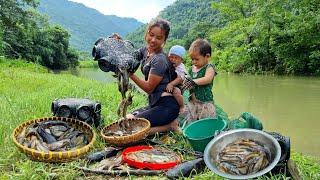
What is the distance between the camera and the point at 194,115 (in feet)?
14.9

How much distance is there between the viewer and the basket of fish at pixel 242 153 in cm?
266

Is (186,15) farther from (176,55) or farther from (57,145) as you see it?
(57,145)

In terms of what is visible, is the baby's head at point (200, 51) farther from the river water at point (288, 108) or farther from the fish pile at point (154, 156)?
the river water at point (288, 108)

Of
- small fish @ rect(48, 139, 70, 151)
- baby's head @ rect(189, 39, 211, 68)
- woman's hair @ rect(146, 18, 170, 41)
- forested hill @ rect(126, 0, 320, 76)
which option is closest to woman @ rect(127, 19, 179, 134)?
woman's hair @ rect(146, 18, 170, 41)

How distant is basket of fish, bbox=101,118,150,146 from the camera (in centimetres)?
352

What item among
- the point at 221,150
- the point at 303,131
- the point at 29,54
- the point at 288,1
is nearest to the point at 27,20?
the point at 29,54

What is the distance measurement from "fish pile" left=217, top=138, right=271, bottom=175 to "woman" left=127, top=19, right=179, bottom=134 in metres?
1.32

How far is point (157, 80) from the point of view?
3988 millimetres

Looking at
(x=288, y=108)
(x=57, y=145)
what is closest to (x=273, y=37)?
(x=288, y=108)

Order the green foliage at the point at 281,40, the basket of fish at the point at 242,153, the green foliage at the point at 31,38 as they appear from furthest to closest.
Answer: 1. the green foliage at the point at 31,38
2. the green foliage at the point at 281,40
3. the basket of fish at the point at 242,153

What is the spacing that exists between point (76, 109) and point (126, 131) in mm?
489

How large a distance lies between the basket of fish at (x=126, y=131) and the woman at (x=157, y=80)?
208 mm

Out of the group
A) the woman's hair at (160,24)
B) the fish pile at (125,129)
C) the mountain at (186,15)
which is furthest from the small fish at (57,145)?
the mountain at (186,15)

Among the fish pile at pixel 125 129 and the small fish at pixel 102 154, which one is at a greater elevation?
the fish pile at pixel 125 129
